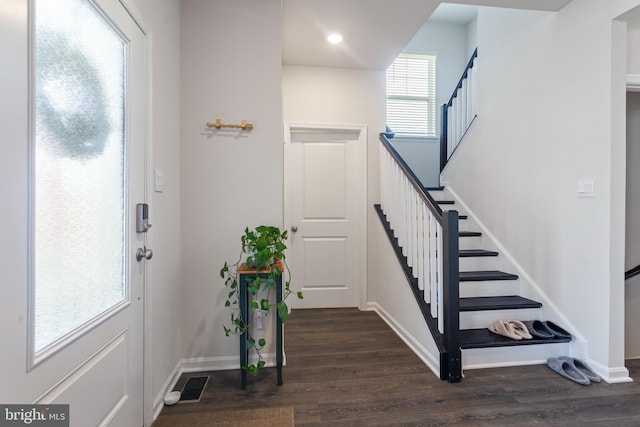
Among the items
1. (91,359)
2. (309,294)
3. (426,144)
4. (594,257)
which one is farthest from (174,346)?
(426,144)

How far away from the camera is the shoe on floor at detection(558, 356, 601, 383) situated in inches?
76.3

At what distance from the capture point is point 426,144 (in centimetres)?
438

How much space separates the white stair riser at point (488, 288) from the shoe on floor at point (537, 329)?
0.30 m

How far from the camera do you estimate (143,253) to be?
149 centimetres

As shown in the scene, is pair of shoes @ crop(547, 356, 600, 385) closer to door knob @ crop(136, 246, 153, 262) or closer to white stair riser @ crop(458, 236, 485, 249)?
white stair riser @ crop(458, 236, 485, 249)

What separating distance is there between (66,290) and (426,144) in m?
4.36

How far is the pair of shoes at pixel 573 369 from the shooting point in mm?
1920

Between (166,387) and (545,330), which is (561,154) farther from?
(166,387)

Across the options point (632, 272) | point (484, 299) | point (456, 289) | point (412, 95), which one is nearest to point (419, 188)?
point (456, 289)

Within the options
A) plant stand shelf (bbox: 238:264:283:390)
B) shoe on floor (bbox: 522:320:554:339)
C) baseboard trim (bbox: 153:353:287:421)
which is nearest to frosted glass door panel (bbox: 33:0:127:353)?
plant stand shelf (bbox: 238:264:283:390)

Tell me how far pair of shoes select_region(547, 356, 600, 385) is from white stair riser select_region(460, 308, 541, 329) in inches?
13.1

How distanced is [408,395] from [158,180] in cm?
194

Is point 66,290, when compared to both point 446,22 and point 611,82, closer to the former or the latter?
point 611,82

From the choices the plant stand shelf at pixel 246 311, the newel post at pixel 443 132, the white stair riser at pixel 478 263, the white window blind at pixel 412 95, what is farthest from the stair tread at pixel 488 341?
the white window blind at pixel 412 95
